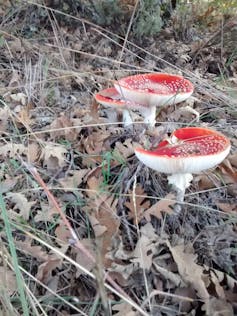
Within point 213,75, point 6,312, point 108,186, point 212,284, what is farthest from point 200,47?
→ point 6,312

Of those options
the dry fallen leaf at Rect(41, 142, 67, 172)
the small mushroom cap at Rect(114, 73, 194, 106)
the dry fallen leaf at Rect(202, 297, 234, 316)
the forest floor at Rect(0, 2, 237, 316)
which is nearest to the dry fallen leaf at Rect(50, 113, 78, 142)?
the forest floor at Rect(0, 2, 237, 316)

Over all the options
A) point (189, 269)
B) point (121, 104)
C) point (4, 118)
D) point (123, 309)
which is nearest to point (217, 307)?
point (189, 269)

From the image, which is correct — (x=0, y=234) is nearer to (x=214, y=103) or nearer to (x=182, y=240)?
(x=182, y=240)

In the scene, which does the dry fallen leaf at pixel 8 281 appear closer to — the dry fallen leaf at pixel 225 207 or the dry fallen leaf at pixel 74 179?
the dry fallen leaf at pixel 74 179

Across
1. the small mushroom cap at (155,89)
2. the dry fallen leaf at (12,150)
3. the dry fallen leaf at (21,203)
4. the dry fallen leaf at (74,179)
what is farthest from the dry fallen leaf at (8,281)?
the small mushroom cap at (155,89)

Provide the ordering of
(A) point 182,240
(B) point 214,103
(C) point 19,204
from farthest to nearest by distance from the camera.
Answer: (B) point 214,103 → (C) point 19,204 → (A) point 182,240

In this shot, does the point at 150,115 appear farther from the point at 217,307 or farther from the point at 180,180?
the point at 217,307
